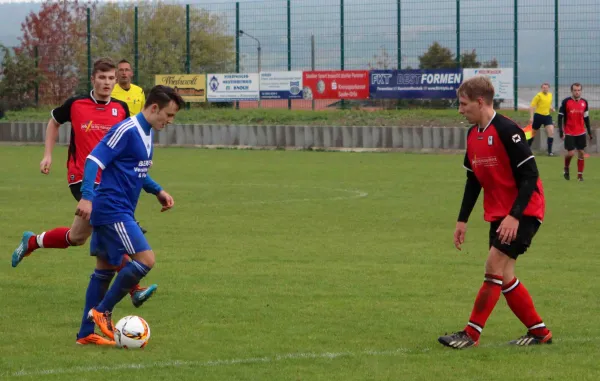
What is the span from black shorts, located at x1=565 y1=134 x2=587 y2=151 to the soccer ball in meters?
16.1

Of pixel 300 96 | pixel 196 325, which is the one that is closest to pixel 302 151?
pixel 300 96

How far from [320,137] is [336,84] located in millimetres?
3297

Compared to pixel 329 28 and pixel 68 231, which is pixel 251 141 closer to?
pixel 329 28

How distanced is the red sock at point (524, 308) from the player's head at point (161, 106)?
99.2 inches

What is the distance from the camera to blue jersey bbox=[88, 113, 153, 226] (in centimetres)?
717

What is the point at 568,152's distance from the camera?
848 inches

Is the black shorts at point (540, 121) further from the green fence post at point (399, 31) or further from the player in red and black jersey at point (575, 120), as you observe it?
the green fence post at point (399, 31)

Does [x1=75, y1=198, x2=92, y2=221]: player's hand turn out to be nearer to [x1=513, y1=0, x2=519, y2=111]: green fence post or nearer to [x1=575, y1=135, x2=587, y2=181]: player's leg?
[x1=575, y1=135, x2=587, y2=181]: player's leg

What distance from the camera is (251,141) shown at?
3253cm

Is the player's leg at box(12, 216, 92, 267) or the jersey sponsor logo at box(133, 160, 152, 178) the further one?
the player's leg at box(12, 216, 92, 267)

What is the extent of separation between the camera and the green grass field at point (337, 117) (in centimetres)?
3228

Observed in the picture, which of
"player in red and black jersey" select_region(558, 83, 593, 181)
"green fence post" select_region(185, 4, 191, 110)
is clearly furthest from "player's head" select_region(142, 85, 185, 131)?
"green fence post" select_region(185, 4, 191, 110)

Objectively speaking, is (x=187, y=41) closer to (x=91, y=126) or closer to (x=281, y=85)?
(x=281, y=85)

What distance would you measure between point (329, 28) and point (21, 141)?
1103cm
